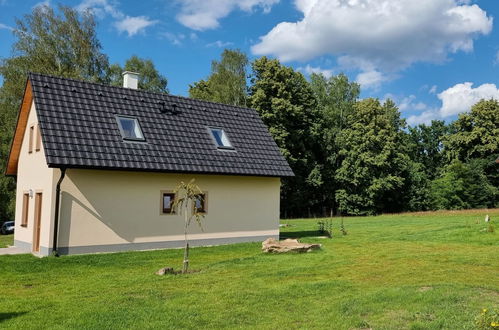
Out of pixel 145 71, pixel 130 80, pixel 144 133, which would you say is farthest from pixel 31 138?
pixel 145 71

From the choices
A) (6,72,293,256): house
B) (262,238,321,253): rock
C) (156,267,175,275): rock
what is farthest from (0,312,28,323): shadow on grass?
(262,238,321,253): rock

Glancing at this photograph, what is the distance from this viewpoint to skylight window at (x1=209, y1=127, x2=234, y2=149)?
18.3m

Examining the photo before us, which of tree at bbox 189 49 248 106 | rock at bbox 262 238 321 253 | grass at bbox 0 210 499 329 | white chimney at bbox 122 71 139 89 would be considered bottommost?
grass at bbox 0 210 499 329

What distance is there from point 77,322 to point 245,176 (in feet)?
38.1

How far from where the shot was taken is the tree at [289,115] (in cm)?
4106

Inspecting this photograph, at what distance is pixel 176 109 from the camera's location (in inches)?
736

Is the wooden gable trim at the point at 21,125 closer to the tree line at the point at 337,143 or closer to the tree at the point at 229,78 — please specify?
the tree line at the point at 337,143

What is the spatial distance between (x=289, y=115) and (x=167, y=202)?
90.7 feet

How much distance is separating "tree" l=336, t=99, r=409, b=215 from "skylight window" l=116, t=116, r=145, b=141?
31279 millimetres

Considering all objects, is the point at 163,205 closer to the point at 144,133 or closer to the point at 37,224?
the point at 144,133

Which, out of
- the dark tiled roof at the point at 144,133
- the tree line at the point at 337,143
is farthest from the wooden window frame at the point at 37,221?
the tree line at the point at 337,143

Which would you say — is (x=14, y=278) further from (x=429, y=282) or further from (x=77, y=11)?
(x=77, y=11)

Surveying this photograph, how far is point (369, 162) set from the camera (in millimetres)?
43844

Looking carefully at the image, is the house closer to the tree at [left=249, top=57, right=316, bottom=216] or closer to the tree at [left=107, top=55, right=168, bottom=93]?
the tree at [left=249, top=57, right=316, bottom=216]
